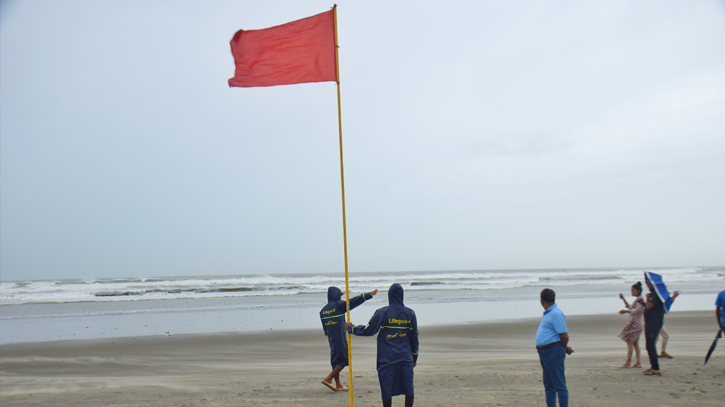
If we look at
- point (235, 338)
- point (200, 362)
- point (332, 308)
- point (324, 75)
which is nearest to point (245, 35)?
point (324, 75)

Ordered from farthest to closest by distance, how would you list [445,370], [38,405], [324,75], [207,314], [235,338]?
[207,314] < [235,338] < [445,370] < [38,405] < [324,75]

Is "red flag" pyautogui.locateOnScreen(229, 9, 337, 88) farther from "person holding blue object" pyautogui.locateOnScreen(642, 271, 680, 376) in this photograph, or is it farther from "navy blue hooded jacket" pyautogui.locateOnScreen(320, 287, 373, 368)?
"person holding blue object" pyautogui.locateOnScreen(642, 271, 680, 376)

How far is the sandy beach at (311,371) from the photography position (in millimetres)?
7402

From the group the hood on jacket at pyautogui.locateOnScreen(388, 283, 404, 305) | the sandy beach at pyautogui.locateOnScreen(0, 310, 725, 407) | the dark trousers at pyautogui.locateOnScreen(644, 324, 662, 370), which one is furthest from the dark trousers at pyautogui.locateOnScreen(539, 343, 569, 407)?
the dark trousers at pyautogui.locateOnScreen(644, 324, 662, 370)

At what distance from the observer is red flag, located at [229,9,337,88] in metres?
6.96

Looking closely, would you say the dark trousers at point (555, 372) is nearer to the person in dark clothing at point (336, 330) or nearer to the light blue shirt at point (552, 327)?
the light blue shirt at point (552, 327)

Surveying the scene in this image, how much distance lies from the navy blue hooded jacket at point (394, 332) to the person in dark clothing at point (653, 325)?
A: 5331 mm

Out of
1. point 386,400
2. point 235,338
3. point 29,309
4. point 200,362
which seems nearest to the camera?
point 386,400

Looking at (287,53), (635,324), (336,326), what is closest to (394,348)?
(336,326)

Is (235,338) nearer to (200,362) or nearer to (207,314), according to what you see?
(200,362)

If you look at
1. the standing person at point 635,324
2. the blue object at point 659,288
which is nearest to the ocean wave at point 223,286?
the standing person at point 635,324

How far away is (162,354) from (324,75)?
371 inches

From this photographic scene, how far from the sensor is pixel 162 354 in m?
12.4

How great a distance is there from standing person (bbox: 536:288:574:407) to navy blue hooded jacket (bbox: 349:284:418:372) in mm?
1585
